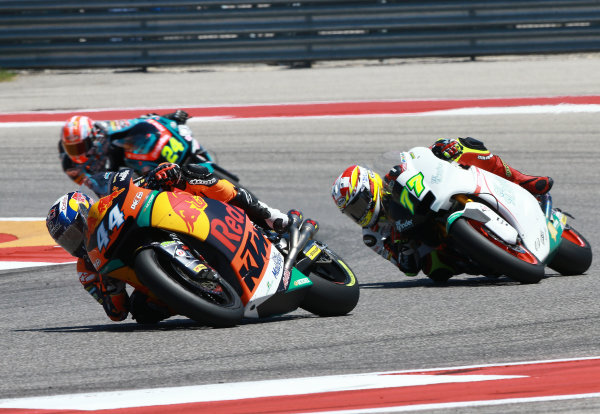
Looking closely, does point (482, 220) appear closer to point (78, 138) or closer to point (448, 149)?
point (448, 149)

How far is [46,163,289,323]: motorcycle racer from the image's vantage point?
5.66 metres

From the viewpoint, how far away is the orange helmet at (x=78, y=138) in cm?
977

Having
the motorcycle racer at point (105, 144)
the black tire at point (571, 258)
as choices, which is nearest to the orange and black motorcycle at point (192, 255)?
the black tire at point (571, 258)

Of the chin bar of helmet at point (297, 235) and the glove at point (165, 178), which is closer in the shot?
the glove at point (165, 178)

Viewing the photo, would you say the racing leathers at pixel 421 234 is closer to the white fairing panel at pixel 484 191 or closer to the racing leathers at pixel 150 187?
the white fairing panel at pixel 484 191

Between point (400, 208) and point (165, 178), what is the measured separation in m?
2.21

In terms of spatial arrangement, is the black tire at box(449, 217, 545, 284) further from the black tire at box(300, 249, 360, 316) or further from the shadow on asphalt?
the shadow on asphalt

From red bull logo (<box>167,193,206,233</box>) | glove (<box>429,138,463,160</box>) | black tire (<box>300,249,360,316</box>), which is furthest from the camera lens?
glove (<box>429,138,463,160</box>)

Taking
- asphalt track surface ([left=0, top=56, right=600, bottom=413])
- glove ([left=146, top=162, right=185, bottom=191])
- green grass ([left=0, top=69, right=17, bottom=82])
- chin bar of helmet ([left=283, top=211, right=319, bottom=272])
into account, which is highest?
glove ([left=146, top=162, right=185, bottom=191])

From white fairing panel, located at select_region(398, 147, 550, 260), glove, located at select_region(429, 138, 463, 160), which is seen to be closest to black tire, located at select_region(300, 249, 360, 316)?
white fairing panel, located at select_region(398, 147, 550, 260)

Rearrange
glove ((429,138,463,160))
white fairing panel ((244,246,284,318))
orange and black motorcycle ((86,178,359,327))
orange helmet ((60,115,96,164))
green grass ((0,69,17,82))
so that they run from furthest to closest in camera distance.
Answer: green grass ((0,69,17,82))
orange helmet ((60,115,96,164))
glove ((429,138,463,160))
white fairing panel ((244,246,284,318))
orange and black motorcycle ((86,178,359,327))

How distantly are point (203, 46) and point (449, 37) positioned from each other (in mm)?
4389

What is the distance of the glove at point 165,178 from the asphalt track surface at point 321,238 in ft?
2.53

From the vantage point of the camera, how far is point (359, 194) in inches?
285
